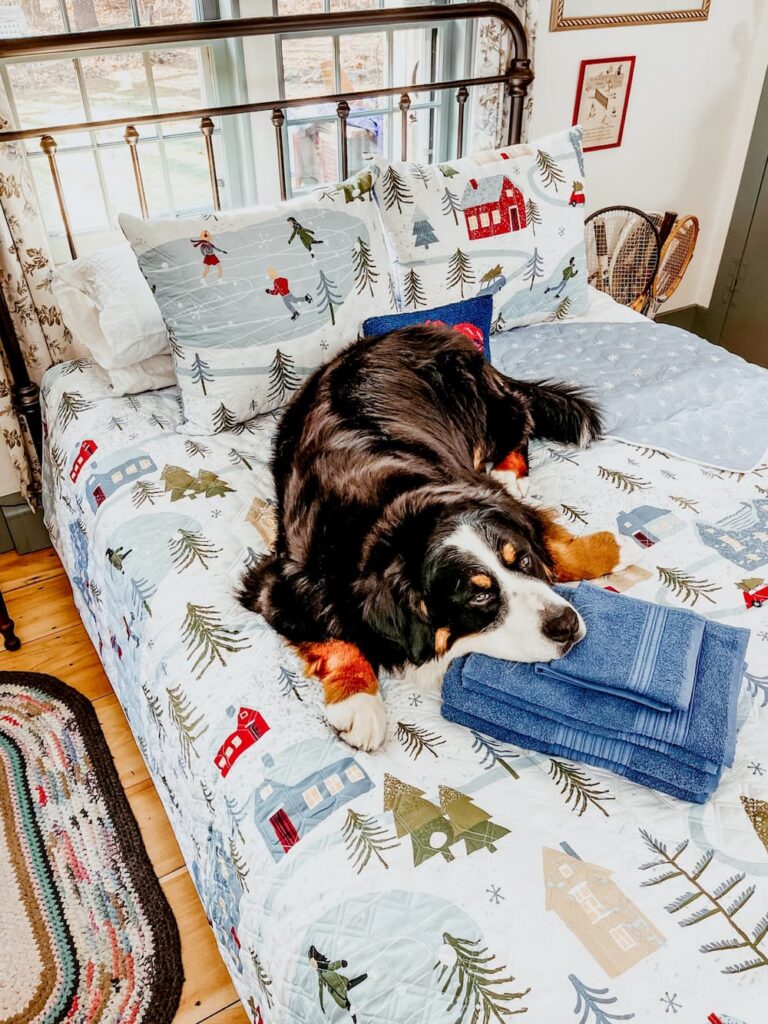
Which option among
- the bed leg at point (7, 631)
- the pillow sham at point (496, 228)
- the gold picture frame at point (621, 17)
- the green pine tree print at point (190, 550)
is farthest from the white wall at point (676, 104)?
the bed leg at point (7, 631)

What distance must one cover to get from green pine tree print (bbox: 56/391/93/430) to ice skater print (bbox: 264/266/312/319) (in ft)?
1.80

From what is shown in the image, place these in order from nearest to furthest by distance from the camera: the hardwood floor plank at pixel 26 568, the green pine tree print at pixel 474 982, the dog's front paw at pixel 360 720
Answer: the green pine tree print at pixel 474 982 → the dog's front paw at pixel 360 720 → the hardwood floor plank at pixel 26 568

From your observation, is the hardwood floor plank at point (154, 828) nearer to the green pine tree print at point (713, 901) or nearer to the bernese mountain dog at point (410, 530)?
the bernese mountain dog at point (410, 530)

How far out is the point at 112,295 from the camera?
6.14 feet

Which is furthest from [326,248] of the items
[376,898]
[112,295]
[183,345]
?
[376,898]

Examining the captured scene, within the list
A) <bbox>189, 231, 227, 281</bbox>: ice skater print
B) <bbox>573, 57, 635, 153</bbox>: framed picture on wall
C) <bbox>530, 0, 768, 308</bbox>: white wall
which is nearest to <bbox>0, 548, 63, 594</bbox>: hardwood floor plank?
<bbox>189, 231, 227, 281</bbox>: ice skater print

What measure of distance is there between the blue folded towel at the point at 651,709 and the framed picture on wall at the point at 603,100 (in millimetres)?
2284

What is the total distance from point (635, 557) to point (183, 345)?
1.07 meters

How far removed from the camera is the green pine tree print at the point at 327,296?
1.80 meters

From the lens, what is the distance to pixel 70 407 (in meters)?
1.89

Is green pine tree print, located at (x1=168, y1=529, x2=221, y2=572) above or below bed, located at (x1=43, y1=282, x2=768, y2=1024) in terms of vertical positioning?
above

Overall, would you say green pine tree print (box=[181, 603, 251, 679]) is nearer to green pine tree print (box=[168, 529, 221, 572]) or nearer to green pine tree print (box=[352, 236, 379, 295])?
green pine tree print (box=[168, 529, 221, 572])

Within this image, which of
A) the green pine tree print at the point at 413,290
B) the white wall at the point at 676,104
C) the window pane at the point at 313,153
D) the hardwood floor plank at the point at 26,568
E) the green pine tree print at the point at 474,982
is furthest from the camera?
the white wall at the point at 676,104

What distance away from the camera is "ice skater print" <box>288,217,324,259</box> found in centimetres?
178
